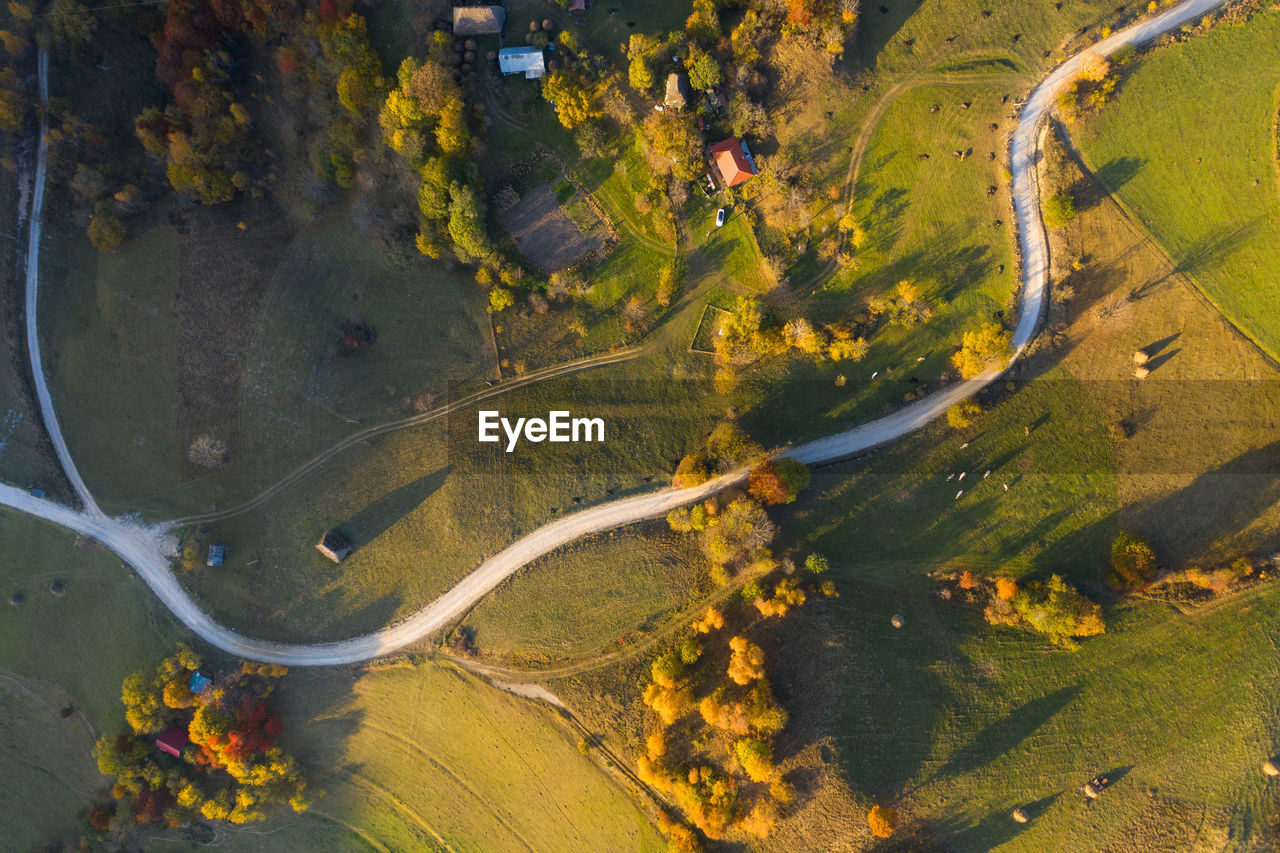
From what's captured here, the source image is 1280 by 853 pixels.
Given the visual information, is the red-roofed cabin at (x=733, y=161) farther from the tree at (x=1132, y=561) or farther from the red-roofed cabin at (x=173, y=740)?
the red-roofed cabin at (x=173, y=740)

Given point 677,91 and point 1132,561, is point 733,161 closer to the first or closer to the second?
point 677,91

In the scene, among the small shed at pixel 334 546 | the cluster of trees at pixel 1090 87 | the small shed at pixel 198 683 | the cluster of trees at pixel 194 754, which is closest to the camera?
the cluster of trees at pixel 1090 87

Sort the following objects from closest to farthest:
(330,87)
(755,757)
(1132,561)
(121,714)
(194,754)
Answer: (755,757) < (1132,561) < (330,87) < (194,754) < (121,714)

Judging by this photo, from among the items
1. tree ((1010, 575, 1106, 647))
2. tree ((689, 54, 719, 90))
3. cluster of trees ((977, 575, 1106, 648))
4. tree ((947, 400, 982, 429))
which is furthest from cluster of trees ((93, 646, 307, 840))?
tree ((1010, 575, 1106, 647))

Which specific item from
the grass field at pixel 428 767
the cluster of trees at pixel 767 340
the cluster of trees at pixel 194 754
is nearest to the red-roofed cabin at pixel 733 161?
the cluster of trees at pixel 767 340

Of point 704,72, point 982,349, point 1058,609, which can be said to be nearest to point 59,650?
point 704,72

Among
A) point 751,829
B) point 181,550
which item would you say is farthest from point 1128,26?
point 181,550
